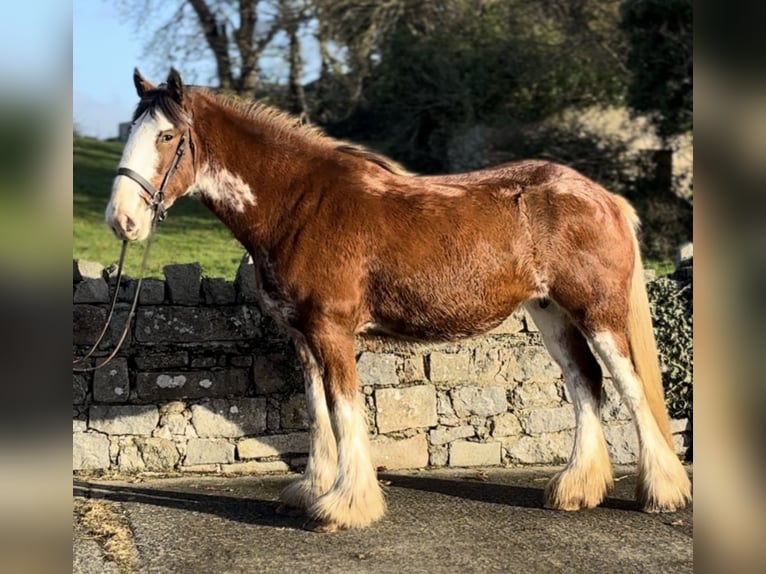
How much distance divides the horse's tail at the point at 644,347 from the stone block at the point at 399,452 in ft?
5.17

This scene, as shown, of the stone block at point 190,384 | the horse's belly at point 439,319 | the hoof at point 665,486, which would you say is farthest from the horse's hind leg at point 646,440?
the stone block at point 190,384

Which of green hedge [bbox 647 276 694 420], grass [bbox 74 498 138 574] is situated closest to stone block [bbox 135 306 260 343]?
grass [bbox 74 498 138 574]

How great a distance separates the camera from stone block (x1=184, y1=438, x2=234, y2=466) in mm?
4984

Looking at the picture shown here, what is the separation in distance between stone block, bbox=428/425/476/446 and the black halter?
7.85ft

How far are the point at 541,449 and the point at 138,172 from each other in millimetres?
3243

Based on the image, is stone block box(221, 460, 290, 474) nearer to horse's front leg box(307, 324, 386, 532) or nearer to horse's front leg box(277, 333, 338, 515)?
horse's front leg box(277, 333, 338, 515)

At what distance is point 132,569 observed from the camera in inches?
139

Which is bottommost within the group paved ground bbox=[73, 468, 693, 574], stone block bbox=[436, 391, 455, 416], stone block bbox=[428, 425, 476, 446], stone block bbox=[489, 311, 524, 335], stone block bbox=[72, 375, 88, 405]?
paved ground bbox=[73, 468, 693, 574]

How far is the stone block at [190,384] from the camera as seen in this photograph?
16.1 ft

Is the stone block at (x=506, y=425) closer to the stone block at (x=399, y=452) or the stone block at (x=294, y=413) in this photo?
the stone block at (x=399, y=452)
